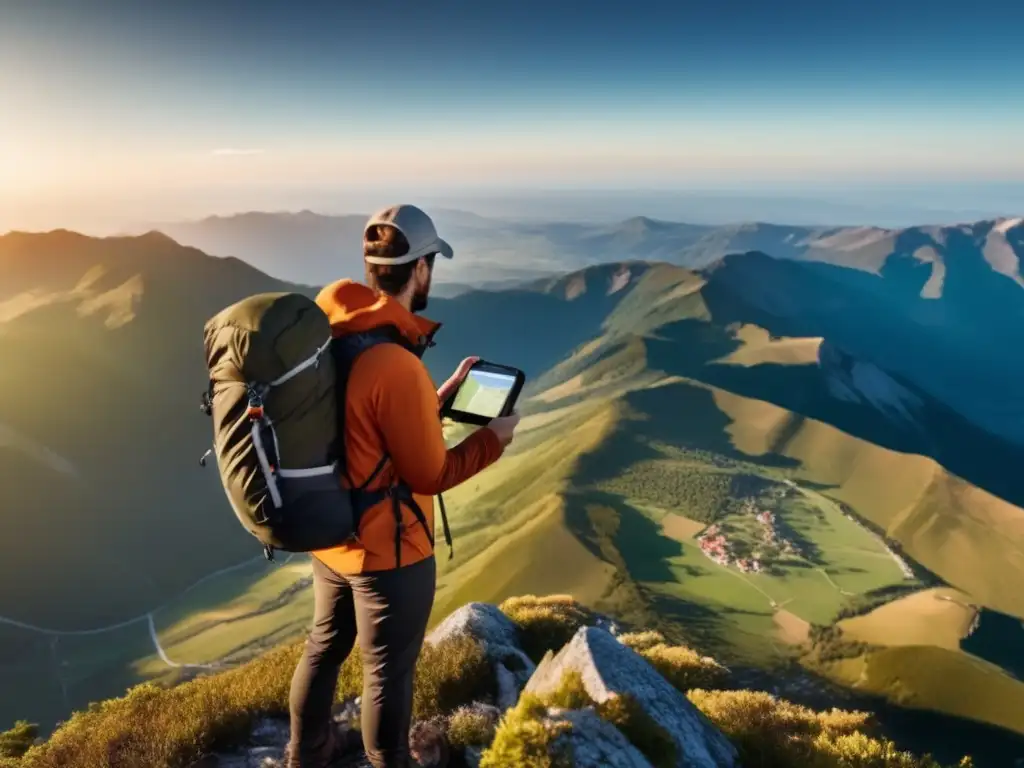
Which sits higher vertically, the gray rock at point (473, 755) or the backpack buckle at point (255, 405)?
the backpack buckle at point (255, 405)

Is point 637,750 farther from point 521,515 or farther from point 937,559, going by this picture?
point 937,559

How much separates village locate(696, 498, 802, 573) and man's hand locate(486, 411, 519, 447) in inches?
7054

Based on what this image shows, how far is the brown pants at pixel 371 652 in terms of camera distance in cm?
516

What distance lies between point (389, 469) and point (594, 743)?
150 inches

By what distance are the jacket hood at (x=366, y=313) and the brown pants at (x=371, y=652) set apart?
1906mm

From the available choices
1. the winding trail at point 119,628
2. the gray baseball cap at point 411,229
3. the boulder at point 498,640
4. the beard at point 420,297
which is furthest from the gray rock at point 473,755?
the winding trail at point 119,628

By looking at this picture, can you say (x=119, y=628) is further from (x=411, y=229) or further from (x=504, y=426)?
(x=411, y=229)

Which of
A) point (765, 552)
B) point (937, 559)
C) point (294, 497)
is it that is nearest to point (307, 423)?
point (294, 497)

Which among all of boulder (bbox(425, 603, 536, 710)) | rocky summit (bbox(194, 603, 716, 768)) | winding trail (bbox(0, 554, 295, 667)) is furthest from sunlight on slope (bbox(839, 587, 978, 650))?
rocky summit (bbox(194, 603, 716, 768))

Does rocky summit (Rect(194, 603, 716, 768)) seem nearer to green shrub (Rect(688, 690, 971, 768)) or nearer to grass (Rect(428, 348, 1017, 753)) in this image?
green shrub (Rect(688, 690, 971, 768))

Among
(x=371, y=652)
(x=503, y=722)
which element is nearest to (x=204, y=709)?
(x=503, y=722)

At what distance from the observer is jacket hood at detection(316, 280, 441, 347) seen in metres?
4.76

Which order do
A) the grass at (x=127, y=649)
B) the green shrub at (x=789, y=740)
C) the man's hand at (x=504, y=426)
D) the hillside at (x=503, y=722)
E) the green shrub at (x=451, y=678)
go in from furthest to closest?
the grass at (x=127, y=649), the green shrub at (x=451, y=678), the green shrub at (x=789, y=740), the hillside at (x=503, y=722), the man's hand at (x=504, y=426)

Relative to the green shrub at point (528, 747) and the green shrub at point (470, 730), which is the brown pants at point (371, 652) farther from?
the green shrub at point (470, 730)
